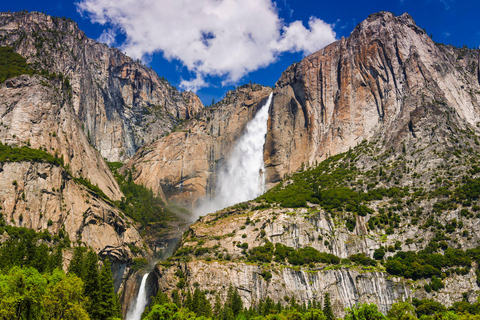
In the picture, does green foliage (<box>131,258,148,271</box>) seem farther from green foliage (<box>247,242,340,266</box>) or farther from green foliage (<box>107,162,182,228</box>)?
green foliage (<box>247,242,340,266</box>)

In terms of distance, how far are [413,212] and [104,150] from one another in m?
139

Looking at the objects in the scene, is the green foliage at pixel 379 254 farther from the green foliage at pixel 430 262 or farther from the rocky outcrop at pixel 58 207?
the rocky outcrop at pixel 58 207

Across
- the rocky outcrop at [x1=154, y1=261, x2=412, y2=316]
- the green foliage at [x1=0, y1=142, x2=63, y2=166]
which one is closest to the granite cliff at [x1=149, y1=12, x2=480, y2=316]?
the rocky outcrop at [x1=154, y1=261, x2=412, y2=316]

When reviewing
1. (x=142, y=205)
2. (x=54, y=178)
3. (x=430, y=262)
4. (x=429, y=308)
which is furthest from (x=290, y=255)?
(x=142, y=205)

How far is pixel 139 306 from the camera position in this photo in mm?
101938

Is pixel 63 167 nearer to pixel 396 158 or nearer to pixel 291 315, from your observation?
pixel 291 315

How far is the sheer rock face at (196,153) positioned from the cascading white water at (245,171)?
3.07 m

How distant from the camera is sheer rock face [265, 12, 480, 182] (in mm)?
142625

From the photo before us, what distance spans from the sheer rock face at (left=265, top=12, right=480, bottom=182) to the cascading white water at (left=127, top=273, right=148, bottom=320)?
7315cm

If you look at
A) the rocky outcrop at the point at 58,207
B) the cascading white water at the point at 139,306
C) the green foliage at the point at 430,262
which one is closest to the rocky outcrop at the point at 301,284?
the green foliage at the point at 430,262

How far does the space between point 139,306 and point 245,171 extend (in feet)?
275

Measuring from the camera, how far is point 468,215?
9388cm

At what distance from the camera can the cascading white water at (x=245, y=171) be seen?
168500mm

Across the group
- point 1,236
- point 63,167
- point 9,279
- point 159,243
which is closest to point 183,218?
point 159,243
